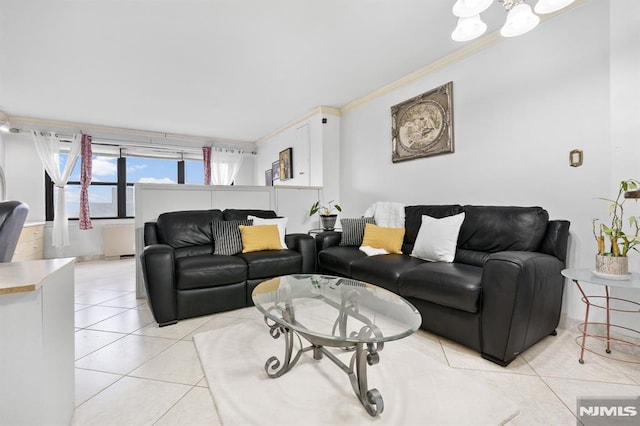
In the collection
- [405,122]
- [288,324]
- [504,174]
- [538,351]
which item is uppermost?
[405,122]

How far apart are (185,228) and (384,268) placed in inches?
80.1

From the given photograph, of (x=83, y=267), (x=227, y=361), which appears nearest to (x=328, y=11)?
(x=227, y=361)

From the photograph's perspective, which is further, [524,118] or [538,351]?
[524,118]

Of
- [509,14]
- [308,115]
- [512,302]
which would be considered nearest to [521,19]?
[509,14]

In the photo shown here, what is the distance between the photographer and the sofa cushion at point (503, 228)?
6.67 feet

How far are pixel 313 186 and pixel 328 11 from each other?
8.17ft

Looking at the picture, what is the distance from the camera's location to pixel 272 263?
103 inches

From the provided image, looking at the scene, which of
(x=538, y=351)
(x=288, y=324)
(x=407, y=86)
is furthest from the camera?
(x=407, y=86)

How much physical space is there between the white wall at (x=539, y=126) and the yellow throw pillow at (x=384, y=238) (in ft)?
2.24

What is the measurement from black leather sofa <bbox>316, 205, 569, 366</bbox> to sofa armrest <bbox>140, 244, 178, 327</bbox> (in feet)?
4.89

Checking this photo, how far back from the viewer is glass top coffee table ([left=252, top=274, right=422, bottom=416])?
117 centimetres

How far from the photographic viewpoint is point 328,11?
87.1 inches

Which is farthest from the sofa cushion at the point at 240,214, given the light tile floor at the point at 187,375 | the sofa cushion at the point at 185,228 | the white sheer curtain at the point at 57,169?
the white sheer curtain at the point at 57,169

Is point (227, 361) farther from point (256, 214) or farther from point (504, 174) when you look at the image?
point (504, 174)
